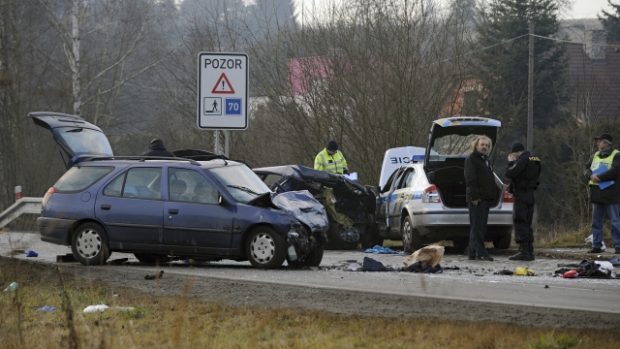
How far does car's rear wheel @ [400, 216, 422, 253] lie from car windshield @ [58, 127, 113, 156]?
538 centimetres

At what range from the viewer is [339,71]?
30516 mm

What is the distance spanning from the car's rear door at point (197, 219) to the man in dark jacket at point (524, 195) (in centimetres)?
466

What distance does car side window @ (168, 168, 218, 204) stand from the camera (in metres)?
14.9

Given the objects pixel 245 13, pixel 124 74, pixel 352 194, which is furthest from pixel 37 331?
pixel 124 74

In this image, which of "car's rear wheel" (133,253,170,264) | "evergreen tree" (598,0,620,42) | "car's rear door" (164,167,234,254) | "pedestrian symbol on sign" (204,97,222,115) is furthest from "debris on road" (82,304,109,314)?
"evergreen tree" (598,0,620,42)

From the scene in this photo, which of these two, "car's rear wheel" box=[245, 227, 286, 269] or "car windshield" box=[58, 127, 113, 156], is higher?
"car windshield" box=[58, 127, 113, 156]

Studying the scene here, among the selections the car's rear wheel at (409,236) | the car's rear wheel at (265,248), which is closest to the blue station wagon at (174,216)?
the car's rear wheel at (265,248)

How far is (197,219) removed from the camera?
14797mm

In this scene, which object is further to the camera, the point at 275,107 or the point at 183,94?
the point at 183,94

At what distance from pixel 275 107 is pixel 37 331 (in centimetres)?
2396

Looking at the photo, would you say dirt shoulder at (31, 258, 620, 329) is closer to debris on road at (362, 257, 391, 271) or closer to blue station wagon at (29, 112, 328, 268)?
blue station wagon at (29, 112, 328, 268)

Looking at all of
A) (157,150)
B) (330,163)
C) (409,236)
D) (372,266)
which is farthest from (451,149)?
(372,266)

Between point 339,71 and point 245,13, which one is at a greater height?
point 245,13

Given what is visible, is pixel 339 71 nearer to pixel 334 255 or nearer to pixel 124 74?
pixel 334 255
